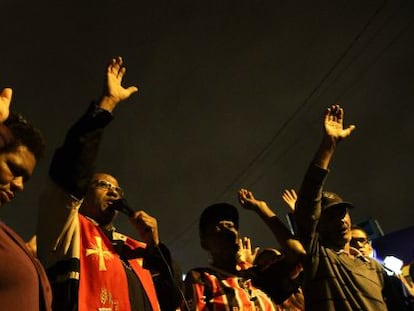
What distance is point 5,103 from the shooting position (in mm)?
2201

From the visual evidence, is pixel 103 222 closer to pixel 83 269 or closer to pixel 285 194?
pixel 83 269

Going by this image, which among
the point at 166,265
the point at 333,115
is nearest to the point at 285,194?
the point at 333,115

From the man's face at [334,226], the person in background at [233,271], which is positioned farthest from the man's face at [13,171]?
the man's face at [334,226]

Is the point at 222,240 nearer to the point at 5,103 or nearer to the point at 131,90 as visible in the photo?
the point at 131,90

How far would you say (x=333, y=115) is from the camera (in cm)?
423

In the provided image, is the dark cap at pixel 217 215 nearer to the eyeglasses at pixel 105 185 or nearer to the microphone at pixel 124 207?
the eyeglasses at pixel 105 185

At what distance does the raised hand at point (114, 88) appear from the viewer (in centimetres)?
259

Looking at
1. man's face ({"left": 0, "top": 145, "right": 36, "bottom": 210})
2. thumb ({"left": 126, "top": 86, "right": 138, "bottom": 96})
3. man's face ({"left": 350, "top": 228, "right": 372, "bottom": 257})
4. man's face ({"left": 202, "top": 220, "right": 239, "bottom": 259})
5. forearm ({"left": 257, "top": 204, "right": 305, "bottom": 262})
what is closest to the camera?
man's face ({"left": 0, "top": 145, "right": 36, "bottom": 210})

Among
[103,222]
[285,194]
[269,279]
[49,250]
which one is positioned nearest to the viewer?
[49,250]

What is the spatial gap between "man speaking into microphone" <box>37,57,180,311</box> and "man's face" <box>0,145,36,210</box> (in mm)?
175

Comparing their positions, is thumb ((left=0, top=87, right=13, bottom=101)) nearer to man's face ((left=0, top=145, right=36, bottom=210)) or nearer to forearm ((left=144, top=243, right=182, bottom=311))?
man's face ((left=0, top=145, right=36, bottom=210))

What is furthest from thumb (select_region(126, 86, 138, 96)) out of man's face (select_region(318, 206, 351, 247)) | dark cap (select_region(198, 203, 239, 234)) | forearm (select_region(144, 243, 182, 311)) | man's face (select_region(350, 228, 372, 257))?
man's face (select_region(350, 228, 372, 257))

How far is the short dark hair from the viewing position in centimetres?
214

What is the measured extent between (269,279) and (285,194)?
1.26m
